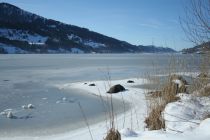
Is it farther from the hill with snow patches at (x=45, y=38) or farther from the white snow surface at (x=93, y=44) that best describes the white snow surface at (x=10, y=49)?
the white snow surface at (x=93, y=44)

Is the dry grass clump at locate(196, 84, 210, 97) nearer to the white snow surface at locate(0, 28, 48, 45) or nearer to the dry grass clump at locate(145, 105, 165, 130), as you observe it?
the dry grass clump at locate(145, 105, 165, 130)

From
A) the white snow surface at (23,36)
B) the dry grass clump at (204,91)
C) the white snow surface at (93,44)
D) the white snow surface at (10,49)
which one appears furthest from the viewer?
the white snow surface at (93,44)

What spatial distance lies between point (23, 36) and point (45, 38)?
34.5ft

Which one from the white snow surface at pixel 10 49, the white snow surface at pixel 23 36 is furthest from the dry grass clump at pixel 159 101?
the white snow surface at pixel 23 36

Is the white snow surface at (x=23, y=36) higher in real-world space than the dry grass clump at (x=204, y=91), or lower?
higher

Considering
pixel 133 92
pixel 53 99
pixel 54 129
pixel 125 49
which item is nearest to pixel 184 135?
pixel 54 129

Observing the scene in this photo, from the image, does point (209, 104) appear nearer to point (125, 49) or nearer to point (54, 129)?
point (54, 129)

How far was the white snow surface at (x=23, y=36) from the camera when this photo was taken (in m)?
132

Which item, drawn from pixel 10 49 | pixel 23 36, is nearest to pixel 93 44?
pixel 23 36

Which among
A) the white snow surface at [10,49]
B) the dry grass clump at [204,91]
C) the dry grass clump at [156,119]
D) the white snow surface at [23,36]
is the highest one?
the white snow surface at [23,36]

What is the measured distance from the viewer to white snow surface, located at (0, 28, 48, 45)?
13150 centimetres

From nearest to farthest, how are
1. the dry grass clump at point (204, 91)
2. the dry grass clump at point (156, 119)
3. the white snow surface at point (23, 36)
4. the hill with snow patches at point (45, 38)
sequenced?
the dry grass clump at point (156, 119)
the dry grass clump at point (204, 91)
the hill with snow patches at point (45, 38)
the white snow surface at point (23, 36)

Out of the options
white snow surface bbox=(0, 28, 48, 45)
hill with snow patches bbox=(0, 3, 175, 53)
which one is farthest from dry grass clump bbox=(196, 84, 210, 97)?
white snow surface bbox=(0, 28, 48, 45)

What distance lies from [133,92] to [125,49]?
165 meters
